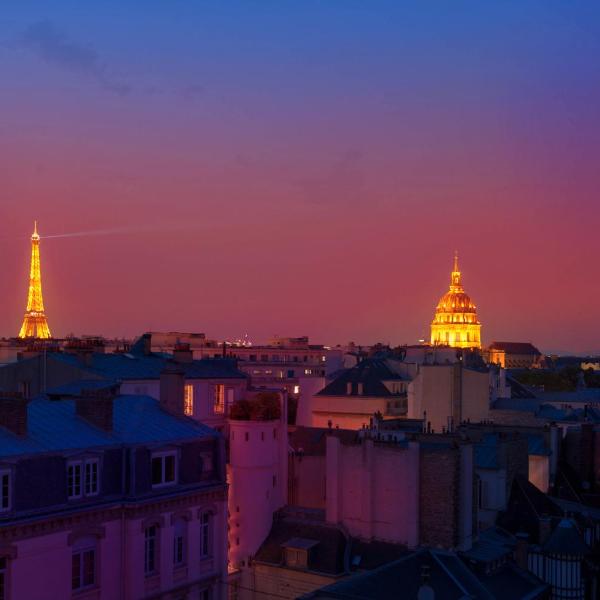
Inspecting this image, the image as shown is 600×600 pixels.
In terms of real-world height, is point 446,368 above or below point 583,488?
above

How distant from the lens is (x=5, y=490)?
25.6 metres

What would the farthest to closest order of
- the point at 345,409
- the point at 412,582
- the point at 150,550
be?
the point at 345,409 → the point at 412,582 → the point at 150,550

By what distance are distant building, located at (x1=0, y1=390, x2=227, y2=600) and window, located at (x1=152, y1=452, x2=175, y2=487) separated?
0.05 meters

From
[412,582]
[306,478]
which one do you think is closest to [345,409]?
[306,478]

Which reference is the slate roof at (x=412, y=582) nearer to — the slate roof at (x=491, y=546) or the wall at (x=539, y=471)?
the slate roof at (x=491, y=546)

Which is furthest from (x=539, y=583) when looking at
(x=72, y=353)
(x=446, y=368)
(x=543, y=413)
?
(x=543, y=413)

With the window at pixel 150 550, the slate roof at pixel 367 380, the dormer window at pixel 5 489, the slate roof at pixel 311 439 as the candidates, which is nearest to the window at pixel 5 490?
the dormer window at pixel 5 489

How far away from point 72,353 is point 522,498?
2482 centimetres

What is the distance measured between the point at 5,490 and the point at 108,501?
3899 mm

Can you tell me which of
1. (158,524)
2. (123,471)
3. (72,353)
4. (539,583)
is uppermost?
(72,353)

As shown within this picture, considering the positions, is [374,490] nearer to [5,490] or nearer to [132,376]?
[132,376]

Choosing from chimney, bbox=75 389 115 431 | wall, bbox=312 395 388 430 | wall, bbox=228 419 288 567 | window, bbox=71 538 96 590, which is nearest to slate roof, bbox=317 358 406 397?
wall, bbox=312 395 388 430

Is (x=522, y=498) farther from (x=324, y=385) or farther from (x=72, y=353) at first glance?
(x=324, y=385)

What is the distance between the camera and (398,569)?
105 feet
